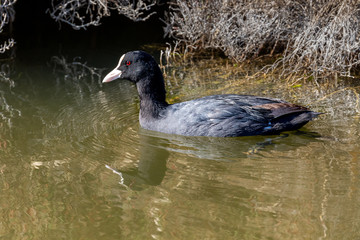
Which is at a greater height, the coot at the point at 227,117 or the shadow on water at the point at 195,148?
the coot at the point at 227,117

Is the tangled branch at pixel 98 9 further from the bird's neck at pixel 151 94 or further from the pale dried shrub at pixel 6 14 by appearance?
the bird's neck at pixel 151 94

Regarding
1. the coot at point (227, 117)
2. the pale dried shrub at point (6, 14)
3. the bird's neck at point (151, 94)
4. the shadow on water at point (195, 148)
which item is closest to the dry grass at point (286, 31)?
the coot at point (227, 117)

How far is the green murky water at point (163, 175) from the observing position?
12.1 feet

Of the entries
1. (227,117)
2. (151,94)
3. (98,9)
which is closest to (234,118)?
(227,117)

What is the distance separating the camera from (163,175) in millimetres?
4594

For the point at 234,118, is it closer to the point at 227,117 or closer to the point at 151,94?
the point at 227,117

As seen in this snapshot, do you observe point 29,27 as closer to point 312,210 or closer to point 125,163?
point 125,163

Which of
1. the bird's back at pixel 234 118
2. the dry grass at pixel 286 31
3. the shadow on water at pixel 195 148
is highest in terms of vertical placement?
the dry grass at pixel 286 31

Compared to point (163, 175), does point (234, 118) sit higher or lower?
higher

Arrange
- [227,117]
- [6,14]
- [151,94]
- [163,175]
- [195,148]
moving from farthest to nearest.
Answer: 1. [6,14]
2. [151,94]
3. [227,117]
4. [195,148]
5. [163,175]

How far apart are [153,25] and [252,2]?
12.7 ft

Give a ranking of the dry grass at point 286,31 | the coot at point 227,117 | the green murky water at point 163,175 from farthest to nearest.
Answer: the dry grass at point 286,31
the coot at point 227,117
the green murky water at point 163,175

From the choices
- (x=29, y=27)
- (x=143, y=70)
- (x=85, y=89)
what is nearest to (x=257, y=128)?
(x=143, y=70)

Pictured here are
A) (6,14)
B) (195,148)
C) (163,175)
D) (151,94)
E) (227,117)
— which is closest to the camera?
(163,175)
